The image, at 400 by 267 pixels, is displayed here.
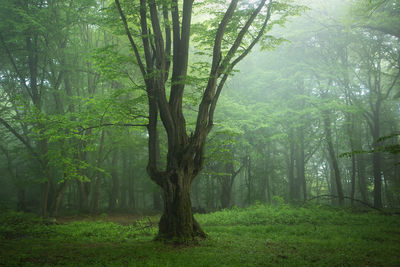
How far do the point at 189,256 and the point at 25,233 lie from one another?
6450mm

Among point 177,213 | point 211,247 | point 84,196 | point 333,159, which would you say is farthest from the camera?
point 333,159

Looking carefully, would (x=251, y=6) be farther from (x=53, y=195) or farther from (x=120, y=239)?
(x=53, y=195)

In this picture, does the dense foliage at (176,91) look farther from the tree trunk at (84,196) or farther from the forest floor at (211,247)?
the forest floor at (211,247)

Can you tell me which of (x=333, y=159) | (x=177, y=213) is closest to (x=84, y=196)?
(x=177, y=213)

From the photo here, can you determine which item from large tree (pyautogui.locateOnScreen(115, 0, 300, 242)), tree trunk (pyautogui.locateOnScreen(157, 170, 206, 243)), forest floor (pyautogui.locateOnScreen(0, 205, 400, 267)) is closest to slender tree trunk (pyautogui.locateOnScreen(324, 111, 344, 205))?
forest floor (pyautogui.locateOnScreen(0, 205, 400, 267))

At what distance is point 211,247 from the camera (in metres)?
5.99

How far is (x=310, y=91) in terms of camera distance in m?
20.0

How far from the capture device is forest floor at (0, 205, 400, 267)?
486cm

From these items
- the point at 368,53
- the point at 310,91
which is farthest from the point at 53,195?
the point at 368,53

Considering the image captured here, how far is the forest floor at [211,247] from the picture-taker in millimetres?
4863

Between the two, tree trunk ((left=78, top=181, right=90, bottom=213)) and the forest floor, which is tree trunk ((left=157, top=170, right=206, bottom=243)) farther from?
tree trunk ((left=78, top=181, right=90, bottom=213))

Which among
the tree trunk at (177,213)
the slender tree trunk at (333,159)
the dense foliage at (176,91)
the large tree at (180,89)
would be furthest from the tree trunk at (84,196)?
the slender tree trunk at (333,159)

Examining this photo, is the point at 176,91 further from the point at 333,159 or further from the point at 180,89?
the point at 333,159

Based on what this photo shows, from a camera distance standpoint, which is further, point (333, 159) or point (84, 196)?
point (333, 159)
